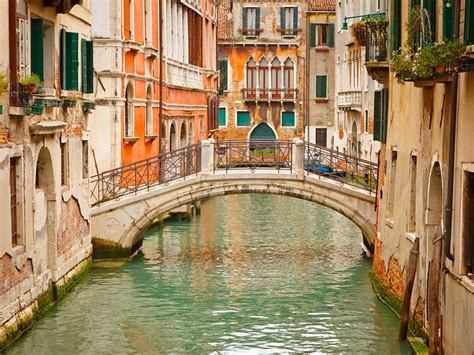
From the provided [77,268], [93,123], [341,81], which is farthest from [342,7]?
[77,268]

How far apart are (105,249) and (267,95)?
28.2 metres

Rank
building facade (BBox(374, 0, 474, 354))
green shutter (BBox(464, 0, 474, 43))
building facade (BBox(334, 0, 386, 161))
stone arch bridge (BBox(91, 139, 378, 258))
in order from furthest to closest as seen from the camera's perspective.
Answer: building facade (BBox(334, 0, 386, 161))
stone arch bridge (BBox(91, 139, 378, 258))
building facade (BBox(374, 0, 474, 354))
green shutter (BBox(464, 0, 474, 43))

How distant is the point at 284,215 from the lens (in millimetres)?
28953

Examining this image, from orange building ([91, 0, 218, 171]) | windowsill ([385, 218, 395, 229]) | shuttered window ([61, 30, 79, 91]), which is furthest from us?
orange building ([91, 0, 218, 171])

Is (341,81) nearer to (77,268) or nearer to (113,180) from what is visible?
(113,180)

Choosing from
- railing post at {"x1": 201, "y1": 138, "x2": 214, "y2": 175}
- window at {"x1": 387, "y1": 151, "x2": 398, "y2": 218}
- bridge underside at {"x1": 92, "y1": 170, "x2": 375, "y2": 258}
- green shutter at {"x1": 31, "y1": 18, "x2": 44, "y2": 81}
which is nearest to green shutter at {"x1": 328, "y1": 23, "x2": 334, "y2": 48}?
bridge underside at {"x1": 92, "y1": 170, "x2": 375, "y2": 258}

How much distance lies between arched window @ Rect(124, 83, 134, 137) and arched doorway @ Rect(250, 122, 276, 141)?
24257 millimetres

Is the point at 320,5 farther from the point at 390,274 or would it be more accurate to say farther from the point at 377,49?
the point at 390,274

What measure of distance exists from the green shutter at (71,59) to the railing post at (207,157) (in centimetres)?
418

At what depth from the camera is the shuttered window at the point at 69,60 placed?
1661 cm

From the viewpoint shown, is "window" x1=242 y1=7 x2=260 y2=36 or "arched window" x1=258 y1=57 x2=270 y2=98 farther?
"arched window" x1=258 y1=57 x2=270 y2=98

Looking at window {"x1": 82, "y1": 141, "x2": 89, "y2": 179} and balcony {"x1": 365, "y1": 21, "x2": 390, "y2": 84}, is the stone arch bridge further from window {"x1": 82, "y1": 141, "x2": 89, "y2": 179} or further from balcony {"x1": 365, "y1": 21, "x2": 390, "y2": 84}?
balcony {"x1": 365, "y1": 21, "x2": 390, "y2": 84}

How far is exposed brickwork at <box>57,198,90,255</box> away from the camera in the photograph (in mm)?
A: 16719

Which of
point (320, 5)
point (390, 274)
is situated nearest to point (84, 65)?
point (390, 274)
